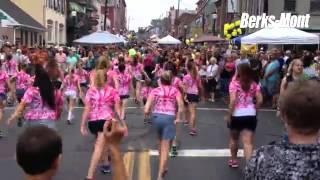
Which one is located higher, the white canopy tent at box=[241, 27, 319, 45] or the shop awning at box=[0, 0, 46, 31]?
the shop awning at box=[0, 0, 46, 31]

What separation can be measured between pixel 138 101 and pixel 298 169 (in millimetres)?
15203

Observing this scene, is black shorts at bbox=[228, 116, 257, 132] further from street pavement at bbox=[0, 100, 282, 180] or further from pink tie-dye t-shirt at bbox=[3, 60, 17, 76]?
pink tie-dye t-shirt at bbox=[3, 60, 17, 76]

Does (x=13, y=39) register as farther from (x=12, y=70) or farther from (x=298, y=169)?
(x=298, y=169)

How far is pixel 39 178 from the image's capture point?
298 centimetres

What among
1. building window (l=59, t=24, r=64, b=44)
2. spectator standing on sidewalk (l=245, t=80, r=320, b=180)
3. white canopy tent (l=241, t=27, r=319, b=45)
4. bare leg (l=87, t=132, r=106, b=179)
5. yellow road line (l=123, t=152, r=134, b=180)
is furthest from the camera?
building window (l=59, t=24, r=64, b=44)

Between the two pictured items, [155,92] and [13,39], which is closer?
[155,92]

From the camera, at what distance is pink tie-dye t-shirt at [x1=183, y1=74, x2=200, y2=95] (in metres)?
13.0

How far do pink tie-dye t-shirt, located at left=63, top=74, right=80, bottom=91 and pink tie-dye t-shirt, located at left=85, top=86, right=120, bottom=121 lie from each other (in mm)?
6414

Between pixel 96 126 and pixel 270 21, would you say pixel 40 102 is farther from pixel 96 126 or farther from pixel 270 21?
pixel 270 21

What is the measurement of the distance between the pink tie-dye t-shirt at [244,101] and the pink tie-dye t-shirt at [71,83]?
6901 mm

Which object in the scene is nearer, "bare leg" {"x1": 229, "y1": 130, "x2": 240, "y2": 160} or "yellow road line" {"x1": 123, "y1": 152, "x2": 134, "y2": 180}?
"bare leg" {"x1": 229, "y1": 130, "x2": 240, "y2": 160}

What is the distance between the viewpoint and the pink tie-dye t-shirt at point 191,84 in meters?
13.0

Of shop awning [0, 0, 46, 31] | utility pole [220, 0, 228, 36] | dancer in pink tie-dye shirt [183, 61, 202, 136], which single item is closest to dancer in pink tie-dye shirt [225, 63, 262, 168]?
dancer in pink tie-dye shirt [183, 61, 202, 136]

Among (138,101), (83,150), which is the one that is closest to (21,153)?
(83,150)
